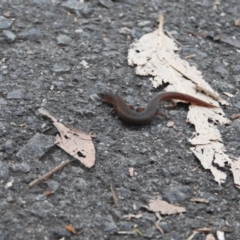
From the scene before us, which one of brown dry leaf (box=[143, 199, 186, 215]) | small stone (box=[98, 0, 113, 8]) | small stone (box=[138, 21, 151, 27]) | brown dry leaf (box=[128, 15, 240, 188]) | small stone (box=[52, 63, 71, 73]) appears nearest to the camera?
brown dry leaf (box=[143, 199, 186, 215])

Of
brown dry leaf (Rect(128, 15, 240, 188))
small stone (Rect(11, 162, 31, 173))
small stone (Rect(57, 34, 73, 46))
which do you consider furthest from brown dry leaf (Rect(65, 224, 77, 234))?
small stone (Rect(57, 34, 73, 46))

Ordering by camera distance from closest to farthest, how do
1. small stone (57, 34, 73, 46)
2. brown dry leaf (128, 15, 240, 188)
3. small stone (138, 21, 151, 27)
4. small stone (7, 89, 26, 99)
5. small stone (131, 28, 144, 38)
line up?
brown dry leaf (128, 15, 240, 188)
small stone (7, 89, 26, 99)
small stone (57, 34, 73, 46)
small stone (131, 28, 144, 38)
small stone (138, 21, 151, 27)

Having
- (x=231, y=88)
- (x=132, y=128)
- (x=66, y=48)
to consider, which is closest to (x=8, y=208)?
(x=132, y=128)

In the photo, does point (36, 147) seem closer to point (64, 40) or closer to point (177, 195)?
point (177, 195)

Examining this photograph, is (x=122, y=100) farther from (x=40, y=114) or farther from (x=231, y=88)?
(x=231, y=88)

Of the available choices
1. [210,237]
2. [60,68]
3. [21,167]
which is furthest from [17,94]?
[210,237]

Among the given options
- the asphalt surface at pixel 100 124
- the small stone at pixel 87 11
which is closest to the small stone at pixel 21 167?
the asphalt surface at pixel 100 124

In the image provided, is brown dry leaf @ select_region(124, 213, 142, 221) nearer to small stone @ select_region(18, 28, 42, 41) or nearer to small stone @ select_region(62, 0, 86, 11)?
small stone @ select_region(18, 28, 42, 41)
